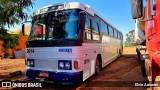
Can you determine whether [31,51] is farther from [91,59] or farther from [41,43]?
[91,59]

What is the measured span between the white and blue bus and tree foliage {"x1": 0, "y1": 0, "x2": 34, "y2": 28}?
49 centimetres

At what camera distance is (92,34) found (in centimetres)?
813

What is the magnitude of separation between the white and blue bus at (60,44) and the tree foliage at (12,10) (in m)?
0.49

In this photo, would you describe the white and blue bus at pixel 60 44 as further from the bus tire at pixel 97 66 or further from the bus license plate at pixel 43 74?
the bus tire at pixel 97 66

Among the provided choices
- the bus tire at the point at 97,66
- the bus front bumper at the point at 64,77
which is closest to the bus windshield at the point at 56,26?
the bus front bumper at the point at 64,77

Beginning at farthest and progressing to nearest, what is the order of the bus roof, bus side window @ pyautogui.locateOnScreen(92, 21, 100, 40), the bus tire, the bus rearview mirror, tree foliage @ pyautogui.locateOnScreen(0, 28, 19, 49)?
the bus tire
tree foliage @ pyautogui.locateOnScreen(0, 28, 19, 49)
bus side window @ pyautogui.locateOnScreen(92, 21, 100, 40)
the bus roof
the bus rearview mirror

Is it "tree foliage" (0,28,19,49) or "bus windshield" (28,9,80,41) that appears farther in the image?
"tree foliage" (0,28,19,49)

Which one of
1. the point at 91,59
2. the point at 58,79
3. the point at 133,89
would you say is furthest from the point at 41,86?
the point at 133,89

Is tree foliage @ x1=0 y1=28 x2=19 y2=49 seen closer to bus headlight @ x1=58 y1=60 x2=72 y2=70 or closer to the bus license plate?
the bus license plate

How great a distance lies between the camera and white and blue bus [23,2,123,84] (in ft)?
21.3

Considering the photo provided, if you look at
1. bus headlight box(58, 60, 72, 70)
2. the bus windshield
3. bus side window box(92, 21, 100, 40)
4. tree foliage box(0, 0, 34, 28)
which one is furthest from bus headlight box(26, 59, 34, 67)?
bus side window box(92, 21, 100, 40)

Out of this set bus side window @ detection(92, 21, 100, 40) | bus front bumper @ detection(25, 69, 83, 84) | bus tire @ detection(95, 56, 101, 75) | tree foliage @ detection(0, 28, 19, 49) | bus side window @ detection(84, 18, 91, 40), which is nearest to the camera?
bus front bumper @ detection(25, 69, 83, 84)

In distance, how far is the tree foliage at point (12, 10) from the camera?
7406 mm

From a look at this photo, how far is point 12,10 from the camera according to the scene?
24.4 feet
